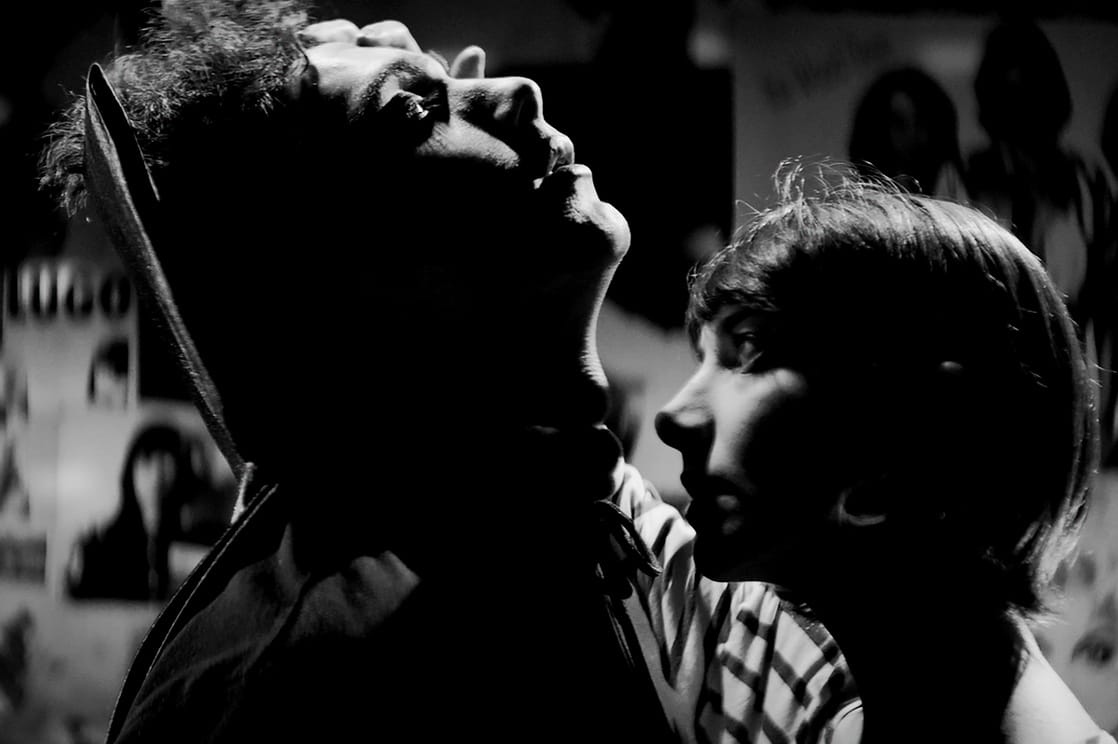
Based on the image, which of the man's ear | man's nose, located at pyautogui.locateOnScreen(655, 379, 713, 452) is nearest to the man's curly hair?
man's nose, located at pyautogui.locateOnScreen(655, 379, 713, 452)

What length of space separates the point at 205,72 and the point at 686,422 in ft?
1.73

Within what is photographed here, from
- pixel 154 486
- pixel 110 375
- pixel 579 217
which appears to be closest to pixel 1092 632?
pixel 579 217

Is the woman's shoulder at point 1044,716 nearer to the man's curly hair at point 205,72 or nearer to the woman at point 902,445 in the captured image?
the woman at point 902,445

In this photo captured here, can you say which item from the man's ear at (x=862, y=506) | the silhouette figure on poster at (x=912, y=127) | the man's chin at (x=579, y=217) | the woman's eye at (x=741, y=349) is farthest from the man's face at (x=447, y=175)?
the silhouette figure on poster at (x=912, y=127)

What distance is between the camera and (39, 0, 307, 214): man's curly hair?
0.86 m

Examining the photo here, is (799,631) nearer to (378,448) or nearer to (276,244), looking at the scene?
(378,448)

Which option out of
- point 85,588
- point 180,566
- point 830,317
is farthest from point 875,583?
point 85,588

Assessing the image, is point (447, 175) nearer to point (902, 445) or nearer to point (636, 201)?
point (902, 445)

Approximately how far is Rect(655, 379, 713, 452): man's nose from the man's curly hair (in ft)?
1.41

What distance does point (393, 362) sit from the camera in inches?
34.1

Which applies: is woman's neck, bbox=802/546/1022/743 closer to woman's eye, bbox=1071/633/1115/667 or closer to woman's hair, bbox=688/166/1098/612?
woman's hair, bbox=688/166/1098/612

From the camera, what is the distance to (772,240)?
83 cm

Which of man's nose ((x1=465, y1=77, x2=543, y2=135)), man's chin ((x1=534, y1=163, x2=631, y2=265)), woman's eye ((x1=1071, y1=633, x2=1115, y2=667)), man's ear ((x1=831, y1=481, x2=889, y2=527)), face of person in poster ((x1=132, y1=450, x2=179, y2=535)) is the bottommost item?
woman's eye ((x1=1071, y1=633, x2=1115, y2=667))

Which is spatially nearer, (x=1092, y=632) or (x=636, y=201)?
(x=636, y=201)
